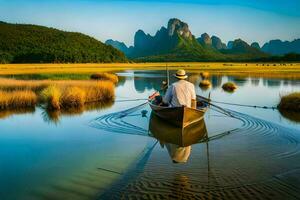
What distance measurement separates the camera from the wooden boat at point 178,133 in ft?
42.3

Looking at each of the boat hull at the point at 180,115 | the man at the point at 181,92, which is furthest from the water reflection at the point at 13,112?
the man at the point at 181,92

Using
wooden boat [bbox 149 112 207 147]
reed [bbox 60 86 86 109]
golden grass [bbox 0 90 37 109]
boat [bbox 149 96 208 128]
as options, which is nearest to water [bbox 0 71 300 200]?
wooden boat [bbox 149 112 207 147]

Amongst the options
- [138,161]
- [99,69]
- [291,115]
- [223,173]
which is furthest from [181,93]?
[99,69]

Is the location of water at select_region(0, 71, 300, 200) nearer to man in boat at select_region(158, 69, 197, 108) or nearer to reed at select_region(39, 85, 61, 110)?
man in boat at select_region(158, 69, 197, 108)

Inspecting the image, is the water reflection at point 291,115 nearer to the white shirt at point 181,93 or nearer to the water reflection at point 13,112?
the white shirt at point 181,93

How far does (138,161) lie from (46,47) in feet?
308

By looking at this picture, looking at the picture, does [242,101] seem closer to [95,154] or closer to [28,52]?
[95,154]

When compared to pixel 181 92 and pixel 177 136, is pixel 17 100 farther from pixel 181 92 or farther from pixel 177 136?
pixel 177 136

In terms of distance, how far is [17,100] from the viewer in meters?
21.9

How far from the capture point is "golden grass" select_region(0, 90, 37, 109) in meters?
21.3

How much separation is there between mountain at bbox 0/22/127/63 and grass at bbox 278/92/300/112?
7617cm

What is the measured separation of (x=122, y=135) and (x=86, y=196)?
6401 mm

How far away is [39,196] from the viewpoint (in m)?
7.71

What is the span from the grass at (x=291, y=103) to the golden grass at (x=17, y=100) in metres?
14.0
